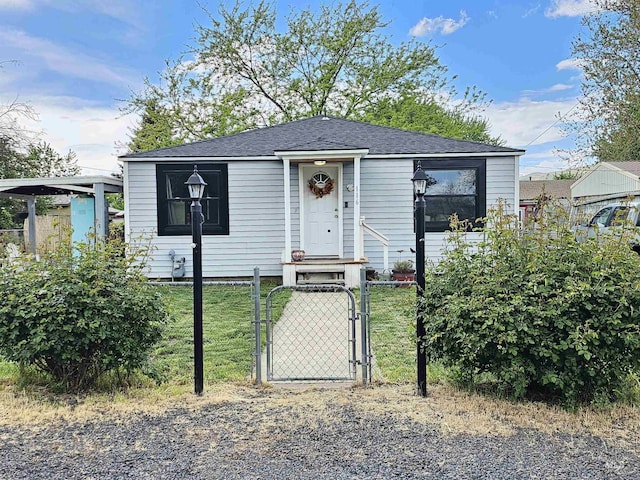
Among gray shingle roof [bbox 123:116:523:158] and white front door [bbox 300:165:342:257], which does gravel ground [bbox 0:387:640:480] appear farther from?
white front door [bbox 300:165:342:257]

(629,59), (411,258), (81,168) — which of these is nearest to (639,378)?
(411,258)

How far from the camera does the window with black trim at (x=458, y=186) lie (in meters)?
9.75

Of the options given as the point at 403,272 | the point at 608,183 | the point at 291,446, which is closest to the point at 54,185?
the point at 403,272

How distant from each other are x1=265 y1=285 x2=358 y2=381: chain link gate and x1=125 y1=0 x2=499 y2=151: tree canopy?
14533mm

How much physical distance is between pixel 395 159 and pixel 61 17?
11.0 m

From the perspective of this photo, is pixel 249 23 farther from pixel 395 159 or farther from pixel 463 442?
pixel 463 442

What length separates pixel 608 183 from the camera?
79.2ft

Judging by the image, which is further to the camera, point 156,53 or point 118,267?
point 156,53

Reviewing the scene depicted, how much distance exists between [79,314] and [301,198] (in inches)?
264

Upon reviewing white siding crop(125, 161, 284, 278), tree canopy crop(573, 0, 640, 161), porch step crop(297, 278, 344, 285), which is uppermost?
tree canopy crop(573, 0, 640, 161)

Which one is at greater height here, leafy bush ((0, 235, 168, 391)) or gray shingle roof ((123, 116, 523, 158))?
gray shingle roof ((123, 116, 523, 158))

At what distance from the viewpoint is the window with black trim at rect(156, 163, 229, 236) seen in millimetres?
9688

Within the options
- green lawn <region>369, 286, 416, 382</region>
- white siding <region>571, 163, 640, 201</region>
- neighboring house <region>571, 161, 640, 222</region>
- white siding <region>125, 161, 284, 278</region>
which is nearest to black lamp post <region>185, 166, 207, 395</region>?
green lawn <region>369, 286, 416, 382</region>

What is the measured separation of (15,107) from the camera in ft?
55.0
